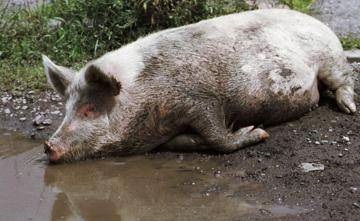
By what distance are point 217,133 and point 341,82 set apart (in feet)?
4.78

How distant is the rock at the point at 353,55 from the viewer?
8.02 meters

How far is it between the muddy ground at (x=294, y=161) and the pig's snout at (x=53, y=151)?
72 centimetres

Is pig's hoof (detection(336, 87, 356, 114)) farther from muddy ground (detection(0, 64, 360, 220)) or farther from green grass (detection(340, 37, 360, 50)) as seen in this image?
green grass (detection(340, 37, 360, 50))

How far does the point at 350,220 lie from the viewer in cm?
472

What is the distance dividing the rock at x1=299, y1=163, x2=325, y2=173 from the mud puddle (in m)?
0.43

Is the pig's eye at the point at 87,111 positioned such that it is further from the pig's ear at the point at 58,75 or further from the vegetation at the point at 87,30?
the vegetation at the point at 87,30

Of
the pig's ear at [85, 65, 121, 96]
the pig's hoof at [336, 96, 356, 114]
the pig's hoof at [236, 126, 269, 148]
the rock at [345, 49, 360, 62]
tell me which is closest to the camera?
the pig's ear at [85, 65, 121, 96]

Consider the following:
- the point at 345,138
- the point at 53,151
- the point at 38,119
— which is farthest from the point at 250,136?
the point at 38,119

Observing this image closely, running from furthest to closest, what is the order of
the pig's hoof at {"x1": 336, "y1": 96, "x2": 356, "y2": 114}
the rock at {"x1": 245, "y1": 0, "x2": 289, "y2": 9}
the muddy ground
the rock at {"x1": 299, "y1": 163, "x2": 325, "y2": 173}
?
the rock at {"x1": 245, "y1": 0, "x2": 289, "y2": 9} → the pig's hoof at {"x1": 336, "y1": 96, "x2": 356, "y2": 114} → the rock at {"x1": 299, "y1": 163, "x2": 325, "y2": 173} → the muddy ground

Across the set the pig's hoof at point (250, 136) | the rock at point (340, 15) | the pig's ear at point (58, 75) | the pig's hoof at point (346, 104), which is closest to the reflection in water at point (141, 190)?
the pig's hoof at point (250, 136)

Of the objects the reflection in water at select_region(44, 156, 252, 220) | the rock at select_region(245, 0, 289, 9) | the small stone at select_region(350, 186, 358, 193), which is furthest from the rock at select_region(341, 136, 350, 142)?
the rock at select_region(245, 0, 289, 9)

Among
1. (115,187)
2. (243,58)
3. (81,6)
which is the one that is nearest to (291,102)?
(243,58)

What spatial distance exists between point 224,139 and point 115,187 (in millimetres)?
969

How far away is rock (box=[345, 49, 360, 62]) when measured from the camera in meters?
8.02
